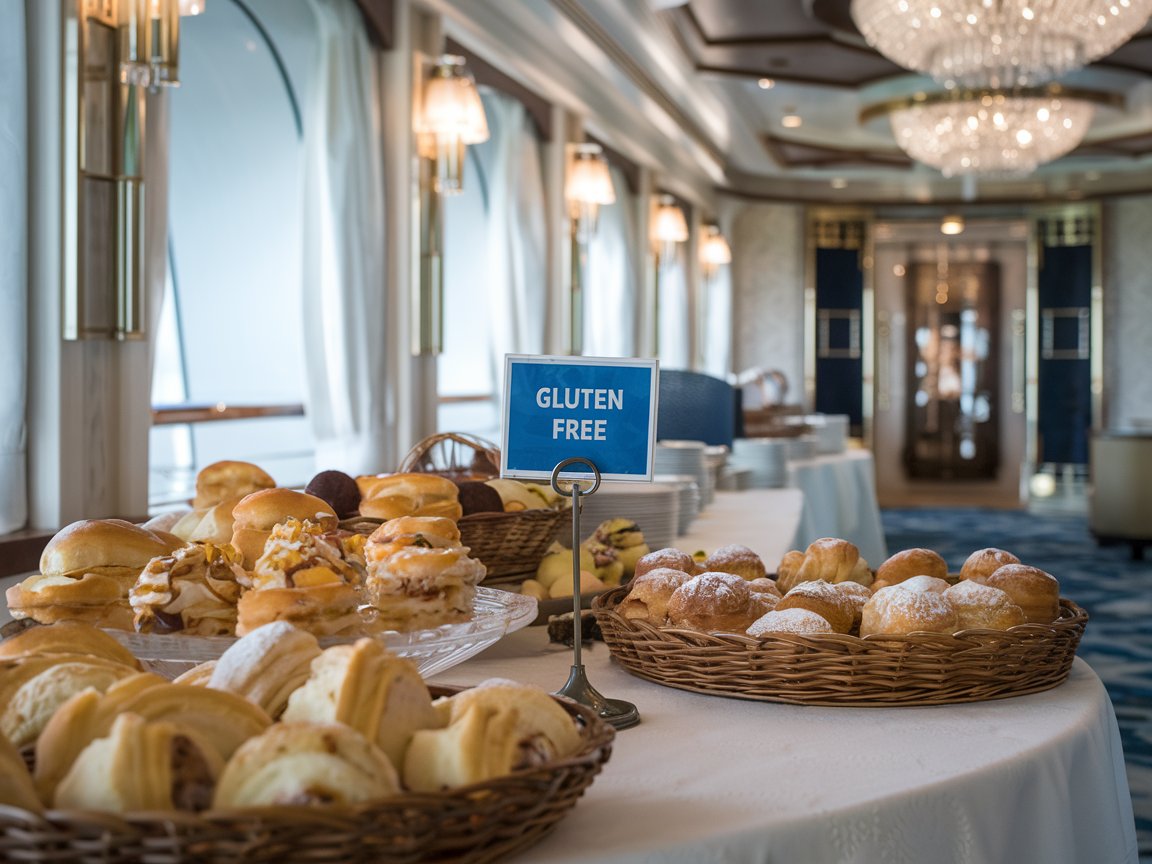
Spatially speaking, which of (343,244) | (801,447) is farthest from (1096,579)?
(343,244)

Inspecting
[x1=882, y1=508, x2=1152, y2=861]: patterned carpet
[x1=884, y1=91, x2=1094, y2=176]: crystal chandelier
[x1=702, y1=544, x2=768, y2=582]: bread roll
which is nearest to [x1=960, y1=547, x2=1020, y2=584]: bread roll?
[x1=702, y1=544, x2=768, y2=582]: bread roll

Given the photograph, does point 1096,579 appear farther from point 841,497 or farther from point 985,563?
point 985,563

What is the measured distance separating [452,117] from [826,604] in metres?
3.79

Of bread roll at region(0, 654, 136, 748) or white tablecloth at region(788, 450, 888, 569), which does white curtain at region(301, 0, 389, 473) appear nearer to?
white tablecloth at region(788, 450, 888, 569)

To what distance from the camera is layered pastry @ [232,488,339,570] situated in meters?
1.41

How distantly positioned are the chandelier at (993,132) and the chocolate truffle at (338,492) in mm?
6395

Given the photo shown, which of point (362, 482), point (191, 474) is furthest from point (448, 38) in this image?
point (362, 482)

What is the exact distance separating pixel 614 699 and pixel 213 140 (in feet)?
18.5

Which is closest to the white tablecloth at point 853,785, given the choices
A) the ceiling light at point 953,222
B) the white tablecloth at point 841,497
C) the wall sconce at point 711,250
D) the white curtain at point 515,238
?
the white tablecloth at point 841,497

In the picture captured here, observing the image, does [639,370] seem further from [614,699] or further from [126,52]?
[126,52]

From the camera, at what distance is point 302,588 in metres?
1.15

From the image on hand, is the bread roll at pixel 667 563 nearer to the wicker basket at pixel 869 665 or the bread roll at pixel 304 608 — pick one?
the wicker basket at pixel 869 665

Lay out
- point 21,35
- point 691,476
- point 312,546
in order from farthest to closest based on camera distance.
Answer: point 691,476, point 21,35, point 312,546

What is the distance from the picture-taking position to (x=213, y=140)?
631cm
